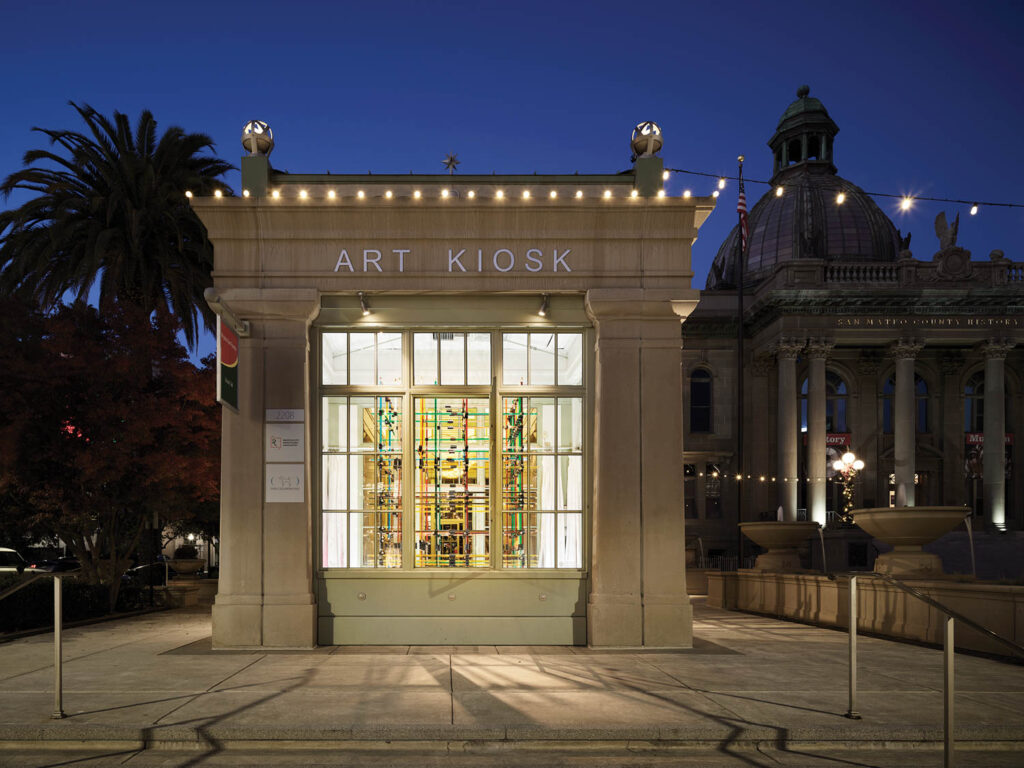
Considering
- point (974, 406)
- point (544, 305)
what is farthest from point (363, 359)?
point (974, 406)

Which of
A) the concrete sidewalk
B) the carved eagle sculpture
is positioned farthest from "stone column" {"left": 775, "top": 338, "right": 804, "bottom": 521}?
the concrete sidewalk

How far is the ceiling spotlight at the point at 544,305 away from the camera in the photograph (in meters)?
11.7

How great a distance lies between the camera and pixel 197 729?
6.96m

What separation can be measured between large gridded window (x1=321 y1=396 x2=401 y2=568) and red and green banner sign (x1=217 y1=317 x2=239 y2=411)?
1364 millimetres

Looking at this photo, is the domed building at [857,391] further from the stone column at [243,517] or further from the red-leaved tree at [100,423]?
the stone column at [243,517]

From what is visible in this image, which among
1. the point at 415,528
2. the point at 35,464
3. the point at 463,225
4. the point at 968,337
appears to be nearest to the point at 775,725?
the point at 415,528

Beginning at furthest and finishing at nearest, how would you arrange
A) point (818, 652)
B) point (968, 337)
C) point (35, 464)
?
point (968, 337)
point (35, 464)
point (818, 652)

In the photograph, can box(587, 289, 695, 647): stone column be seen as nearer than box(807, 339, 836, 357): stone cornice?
Yes

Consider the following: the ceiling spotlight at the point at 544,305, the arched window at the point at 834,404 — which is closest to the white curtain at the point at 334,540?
the ceiling spotlight at the point at 544,305

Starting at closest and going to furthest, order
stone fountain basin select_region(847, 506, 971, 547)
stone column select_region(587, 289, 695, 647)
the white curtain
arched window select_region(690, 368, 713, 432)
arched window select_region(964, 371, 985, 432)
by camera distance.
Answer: stone column select_region(587, 289, 695, 647)
the white curtain
stone fountain basin select_region(847, 506, 971, 547)
arched window select_region(964, 371, 985, 432)
arched window select_region(690, 368, 713, 432)

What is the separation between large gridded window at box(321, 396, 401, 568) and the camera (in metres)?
11.7

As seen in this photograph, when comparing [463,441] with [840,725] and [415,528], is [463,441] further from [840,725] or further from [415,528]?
[840,725]

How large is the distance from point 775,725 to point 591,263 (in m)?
6.74

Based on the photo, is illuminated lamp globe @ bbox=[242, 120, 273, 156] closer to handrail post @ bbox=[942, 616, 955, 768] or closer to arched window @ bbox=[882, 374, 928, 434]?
handrail post @ bbox=[942, 616, 955, 768]
